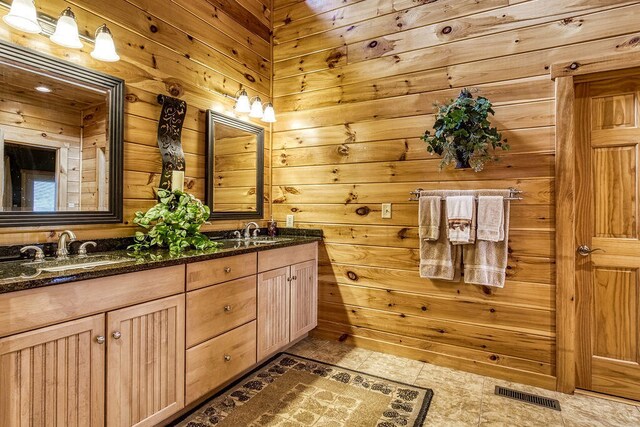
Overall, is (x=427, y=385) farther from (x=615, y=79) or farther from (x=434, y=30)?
(x=434, y=30)

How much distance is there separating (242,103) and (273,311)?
164 cm

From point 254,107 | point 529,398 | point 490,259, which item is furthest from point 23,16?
point 529,398

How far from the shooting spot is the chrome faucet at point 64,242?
67.8 inches

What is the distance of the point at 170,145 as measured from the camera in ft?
7.54

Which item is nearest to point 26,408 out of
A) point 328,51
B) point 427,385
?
point 427,385

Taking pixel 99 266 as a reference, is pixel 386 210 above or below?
above

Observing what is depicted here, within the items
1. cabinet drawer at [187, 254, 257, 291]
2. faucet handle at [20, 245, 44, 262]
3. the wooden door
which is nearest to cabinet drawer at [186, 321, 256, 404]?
cabinet drawer at [187, 254, 257, 291]

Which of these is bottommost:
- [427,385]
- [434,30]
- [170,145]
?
[427,385]

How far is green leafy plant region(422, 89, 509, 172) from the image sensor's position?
2.23 metres

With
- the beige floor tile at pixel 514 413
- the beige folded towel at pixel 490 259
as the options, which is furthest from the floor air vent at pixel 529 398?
the beige folded towel at pixel 490 259

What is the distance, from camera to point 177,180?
2.30 metres

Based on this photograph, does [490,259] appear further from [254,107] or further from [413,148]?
[254,107]

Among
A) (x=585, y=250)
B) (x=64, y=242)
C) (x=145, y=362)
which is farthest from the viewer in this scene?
(x=585, y=250)

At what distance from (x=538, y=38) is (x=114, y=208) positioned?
2.83 meters
